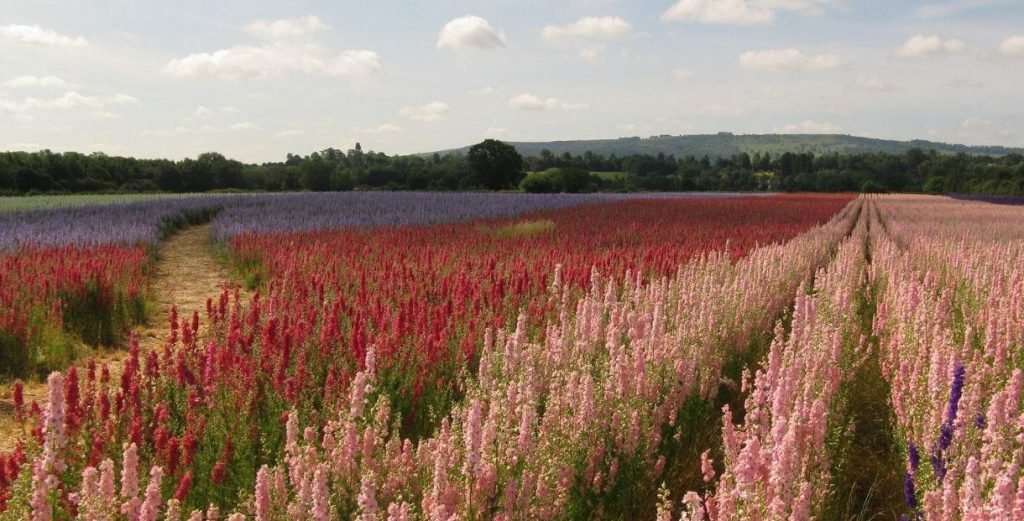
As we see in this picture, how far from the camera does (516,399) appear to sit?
8.41 feet

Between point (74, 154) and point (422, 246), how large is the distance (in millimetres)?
61937

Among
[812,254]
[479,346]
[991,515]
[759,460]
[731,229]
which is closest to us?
[991,515]

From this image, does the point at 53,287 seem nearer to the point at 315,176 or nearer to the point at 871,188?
the point at 315,176

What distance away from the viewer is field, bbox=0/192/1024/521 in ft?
6.93

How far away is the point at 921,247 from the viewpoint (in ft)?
32.1

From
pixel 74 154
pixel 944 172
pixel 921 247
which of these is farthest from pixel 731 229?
pixel 944 172

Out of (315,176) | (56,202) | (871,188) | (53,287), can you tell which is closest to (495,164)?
(315,176)

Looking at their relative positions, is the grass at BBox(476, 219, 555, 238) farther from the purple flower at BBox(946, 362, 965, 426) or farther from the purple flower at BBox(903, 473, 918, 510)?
the purple flower at BBox(903, 473, 918, 510)

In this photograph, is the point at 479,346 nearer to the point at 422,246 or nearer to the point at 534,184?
the point at 422,246

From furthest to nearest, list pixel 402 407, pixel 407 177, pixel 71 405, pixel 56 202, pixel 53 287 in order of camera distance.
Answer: pixel 407 177 → pixel 56 202 → pixel 53 287 → pixel 402 407 → pixel 71 405

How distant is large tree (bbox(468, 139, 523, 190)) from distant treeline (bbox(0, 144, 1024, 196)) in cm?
41

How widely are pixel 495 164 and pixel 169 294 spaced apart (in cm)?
5271

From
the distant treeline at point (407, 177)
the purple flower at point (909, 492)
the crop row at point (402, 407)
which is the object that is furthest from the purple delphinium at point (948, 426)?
the distant treeline at point (407, 177)

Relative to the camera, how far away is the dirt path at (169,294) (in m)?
4.61
